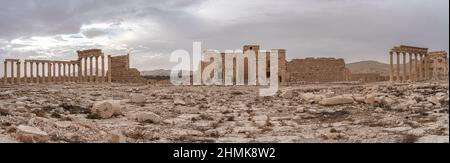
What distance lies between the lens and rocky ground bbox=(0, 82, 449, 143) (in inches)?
416

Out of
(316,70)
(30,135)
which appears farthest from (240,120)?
(316,70)

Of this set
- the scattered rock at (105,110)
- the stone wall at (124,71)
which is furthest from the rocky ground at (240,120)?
the stone wall at (124,71)

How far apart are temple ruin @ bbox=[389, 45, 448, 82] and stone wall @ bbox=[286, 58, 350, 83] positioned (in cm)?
430

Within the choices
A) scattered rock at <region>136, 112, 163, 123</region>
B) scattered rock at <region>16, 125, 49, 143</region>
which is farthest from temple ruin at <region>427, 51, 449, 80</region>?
scattered rock at <region>16, 125, 49, 143</region>

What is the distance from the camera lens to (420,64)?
136 feet

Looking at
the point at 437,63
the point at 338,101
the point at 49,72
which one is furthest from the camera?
the point at 437,63

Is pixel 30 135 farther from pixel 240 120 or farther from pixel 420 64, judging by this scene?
pixel 420 64

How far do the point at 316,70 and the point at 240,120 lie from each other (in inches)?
1030

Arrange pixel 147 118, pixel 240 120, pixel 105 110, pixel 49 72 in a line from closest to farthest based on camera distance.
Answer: pixel 147 118, pixel 240 120, pixel 105 110, pixel 49 72

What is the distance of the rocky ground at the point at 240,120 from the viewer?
34.7ft

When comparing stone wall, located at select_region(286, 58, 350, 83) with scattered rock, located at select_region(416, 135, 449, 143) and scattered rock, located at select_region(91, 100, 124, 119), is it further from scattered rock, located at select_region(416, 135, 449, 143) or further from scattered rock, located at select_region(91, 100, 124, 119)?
scattered rock, located at select_region(416, 135, 449, 143)

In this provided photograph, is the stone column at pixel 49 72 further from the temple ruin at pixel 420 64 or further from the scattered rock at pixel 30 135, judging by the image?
the scattered rock at pixel 30 135

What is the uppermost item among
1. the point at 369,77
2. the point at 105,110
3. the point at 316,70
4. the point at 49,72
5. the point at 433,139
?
the point at 49,72
